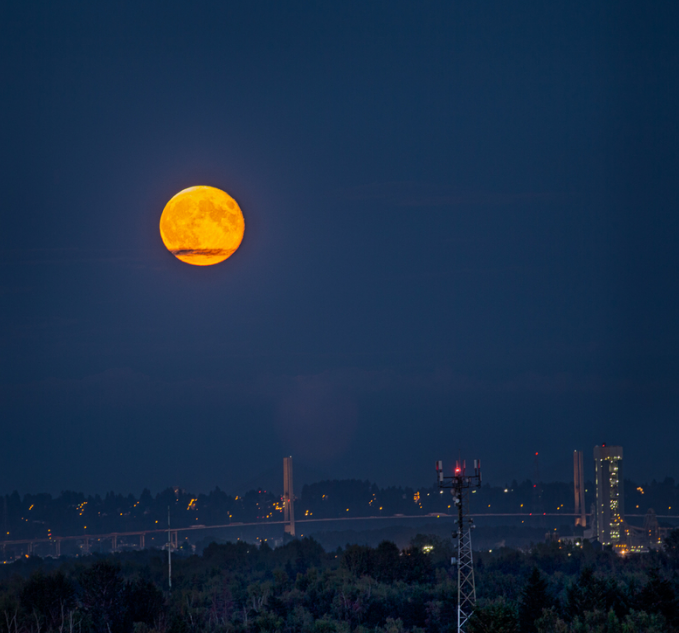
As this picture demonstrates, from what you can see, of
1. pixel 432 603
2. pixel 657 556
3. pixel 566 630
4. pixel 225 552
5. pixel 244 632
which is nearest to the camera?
pixel 566 630


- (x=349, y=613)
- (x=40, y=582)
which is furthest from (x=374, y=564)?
(x=40, y=582)

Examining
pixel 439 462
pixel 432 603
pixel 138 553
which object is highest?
pixel 439 462

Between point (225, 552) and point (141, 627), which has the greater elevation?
point (141, 627)

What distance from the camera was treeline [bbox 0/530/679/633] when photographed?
51.5 metres

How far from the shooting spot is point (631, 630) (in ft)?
149

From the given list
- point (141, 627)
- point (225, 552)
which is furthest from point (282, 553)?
point (141, 627)

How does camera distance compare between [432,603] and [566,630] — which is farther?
[432,603]

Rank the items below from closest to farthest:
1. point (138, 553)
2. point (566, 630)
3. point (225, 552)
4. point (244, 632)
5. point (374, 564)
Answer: point (566, 630)
point (244, 632)
point (374, 564)
point (225, 552)
point (138, 553)

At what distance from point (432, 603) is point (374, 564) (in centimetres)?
2893

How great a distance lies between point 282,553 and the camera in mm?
148000

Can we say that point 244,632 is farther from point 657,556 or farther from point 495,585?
point 657,556

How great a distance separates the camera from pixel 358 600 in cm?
7494

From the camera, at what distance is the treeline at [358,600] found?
51469mm

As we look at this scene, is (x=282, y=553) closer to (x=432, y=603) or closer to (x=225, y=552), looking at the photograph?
(x=225, y=552)
